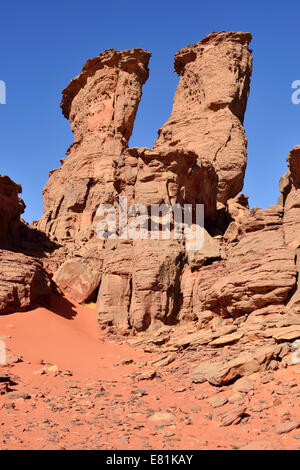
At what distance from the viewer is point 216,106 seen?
92.9ft

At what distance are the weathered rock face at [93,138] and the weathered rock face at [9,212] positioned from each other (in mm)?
3282

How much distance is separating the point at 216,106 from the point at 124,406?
23608 millimetres

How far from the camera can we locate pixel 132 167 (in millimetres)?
20344

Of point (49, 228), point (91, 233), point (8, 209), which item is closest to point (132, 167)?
point (91, 233)

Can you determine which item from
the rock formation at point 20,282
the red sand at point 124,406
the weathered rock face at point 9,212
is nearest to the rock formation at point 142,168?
the rock formation at point 20,282

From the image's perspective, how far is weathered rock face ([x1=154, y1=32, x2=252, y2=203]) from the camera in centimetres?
2628

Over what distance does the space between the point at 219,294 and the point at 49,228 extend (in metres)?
16.5

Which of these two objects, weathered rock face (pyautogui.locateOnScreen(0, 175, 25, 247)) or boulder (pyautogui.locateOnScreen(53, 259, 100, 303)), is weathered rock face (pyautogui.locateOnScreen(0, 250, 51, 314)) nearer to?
boulder (pyautogui.locateOnScreen(53, 259, 100, 303))

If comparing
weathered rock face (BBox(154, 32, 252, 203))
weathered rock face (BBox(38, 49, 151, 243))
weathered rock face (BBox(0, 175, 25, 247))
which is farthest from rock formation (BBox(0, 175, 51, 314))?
weathered rock face (BBox(154, 32, 252, 203))

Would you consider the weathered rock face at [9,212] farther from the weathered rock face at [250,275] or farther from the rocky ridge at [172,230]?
the weathered rock face at [250,275]

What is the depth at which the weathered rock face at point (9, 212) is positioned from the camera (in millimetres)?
22734

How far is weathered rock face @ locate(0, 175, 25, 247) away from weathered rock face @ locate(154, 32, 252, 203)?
38.9ft
